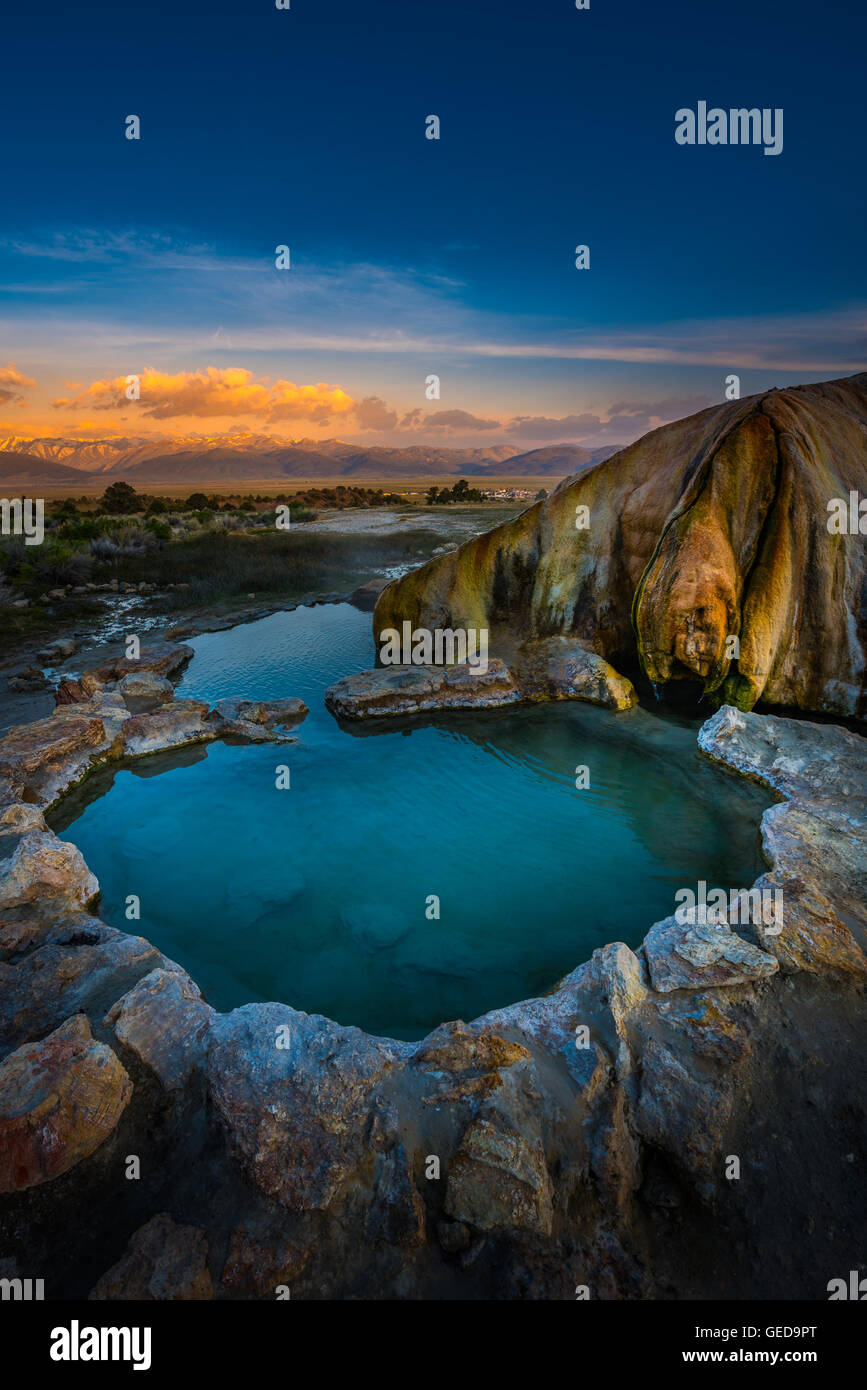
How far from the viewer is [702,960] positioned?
5.38m

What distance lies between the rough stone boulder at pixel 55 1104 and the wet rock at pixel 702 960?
4.38 metres

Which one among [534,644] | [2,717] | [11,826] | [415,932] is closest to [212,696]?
[2,717]

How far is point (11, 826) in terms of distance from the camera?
8164 mm

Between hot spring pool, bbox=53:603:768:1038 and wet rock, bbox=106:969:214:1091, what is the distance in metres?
1.03

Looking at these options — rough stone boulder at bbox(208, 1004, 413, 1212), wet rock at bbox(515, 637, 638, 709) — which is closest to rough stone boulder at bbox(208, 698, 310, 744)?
wet rock at bbox(515, 637, 638, 709)

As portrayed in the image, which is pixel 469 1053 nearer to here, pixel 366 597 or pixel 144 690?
pixel 144 690

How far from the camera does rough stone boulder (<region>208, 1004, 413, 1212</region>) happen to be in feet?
12.9

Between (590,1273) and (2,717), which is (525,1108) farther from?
(2,717)

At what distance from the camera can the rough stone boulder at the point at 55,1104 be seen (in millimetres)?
3946

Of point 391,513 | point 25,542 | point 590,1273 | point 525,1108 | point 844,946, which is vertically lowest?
point 590,1273

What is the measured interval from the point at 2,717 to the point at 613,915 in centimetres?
1270

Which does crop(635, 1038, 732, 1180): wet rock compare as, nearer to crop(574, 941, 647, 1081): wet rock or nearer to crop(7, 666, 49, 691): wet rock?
crop(574, 941, 647, 1081): wet rock

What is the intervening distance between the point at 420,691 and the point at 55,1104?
970cm

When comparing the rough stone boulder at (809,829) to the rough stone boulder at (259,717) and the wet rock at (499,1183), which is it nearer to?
the wet rock at (499,1183)
